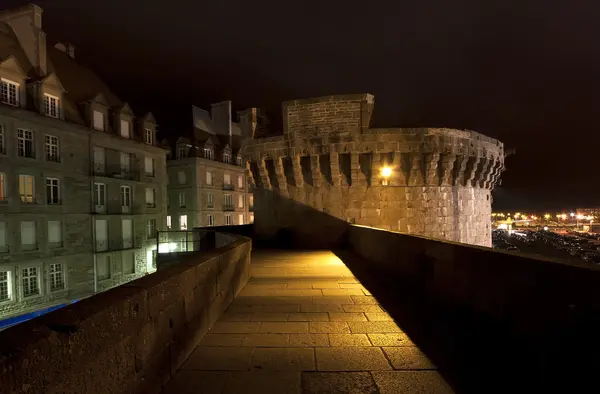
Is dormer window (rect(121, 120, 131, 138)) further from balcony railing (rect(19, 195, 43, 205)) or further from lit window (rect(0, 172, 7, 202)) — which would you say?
lit window (rect(0, 172, 7, 202))

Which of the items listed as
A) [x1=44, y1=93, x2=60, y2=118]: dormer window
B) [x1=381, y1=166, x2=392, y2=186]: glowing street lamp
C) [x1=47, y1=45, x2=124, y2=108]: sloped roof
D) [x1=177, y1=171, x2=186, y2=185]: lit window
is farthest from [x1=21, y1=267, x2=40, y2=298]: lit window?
[x1=381, y1=166, x2=392, y2=186]: glowing street lamp

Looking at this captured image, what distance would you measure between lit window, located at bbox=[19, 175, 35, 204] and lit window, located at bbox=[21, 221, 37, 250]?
4.14ft

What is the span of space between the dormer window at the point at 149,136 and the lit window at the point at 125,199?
410 cm

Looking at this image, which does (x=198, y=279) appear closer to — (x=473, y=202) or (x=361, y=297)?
(x=361, y=297)

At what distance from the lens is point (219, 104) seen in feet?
123

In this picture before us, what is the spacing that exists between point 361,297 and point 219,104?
34.4 metres

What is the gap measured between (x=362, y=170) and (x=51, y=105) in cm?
1853

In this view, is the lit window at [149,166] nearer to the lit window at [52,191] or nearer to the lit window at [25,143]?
the lit window at [52,191]

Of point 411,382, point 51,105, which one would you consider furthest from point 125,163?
point 411,382

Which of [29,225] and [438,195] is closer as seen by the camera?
[438,195]

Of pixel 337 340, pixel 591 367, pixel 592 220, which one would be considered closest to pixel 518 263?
pixel 591 367

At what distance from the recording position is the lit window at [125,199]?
25734mm

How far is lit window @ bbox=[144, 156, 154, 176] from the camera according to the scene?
91.8 feet

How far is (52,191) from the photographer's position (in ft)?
69.4
